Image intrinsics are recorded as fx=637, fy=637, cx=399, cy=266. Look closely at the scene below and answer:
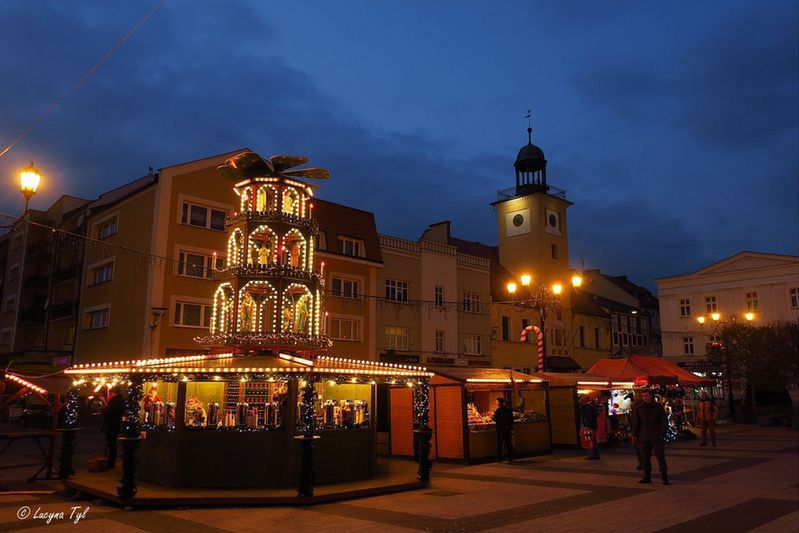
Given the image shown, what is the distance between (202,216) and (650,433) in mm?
25015

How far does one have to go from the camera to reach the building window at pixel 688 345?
5703cm

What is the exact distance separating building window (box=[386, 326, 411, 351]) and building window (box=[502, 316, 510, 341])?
31.0ft

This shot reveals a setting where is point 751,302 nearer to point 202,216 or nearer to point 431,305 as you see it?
point 431,305

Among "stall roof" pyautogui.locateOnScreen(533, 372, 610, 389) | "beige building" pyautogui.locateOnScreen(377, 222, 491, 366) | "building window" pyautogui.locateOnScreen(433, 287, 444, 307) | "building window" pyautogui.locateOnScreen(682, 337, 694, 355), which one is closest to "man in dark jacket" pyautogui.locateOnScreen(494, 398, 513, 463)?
"stall roof" pyautogui.locateOnScreen(533, 372, 610, 389)

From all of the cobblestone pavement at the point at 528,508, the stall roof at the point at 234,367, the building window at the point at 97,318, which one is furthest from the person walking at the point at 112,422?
the building window at the point at 97,318

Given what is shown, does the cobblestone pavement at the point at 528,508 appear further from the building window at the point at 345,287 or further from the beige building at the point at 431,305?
the beige building at the point at 431,305

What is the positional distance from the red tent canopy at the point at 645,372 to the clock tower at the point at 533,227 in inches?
811

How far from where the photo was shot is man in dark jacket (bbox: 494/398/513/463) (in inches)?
783

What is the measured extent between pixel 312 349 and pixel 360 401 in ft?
6.12

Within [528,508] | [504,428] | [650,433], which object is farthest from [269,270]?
[650,433]

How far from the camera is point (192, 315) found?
31.6 metres

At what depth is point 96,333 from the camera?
35.2m

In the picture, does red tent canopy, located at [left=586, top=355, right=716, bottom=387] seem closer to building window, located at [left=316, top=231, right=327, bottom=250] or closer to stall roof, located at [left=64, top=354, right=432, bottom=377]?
building window, located at [left=316, top=231, right=327, bottom=250]

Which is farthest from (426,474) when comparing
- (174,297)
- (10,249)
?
(10,249)
